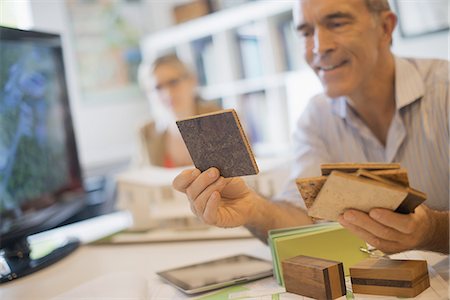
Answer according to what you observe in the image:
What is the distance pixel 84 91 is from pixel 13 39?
2365 mm

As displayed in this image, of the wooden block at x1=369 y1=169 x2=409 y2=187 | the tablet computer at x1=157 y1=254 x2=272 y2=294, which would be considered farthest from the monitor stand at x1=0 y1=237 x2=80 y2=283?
the wooden block at x1=369 y1=169 x2=409 y2=187

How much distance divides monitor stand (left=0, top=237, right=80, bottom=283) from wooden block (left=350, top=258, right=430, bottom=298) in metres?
0.80

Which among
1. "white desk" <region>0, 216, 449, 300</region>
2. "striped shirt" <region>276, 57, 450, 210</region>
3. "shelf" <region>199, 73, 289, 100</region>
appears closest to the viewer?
"white desk" <region>0, 216, 449, 300</region>

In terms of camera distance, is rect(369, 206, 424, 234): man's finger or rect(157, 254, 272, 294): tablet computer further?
rect(157, 254, 272, 294): tablet computer

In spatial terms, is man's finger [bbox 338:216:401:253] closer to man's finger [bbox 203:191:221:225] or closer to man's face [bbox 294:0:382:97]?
man's finger [bbox 203:191:221:225]

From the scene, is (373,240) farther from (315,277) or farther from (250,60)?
(250,60)

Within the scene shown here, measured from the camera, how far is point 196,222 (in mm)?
1490

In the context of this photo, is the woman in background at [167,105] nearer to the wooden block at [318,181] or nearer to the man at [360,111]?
the man at [360,111]

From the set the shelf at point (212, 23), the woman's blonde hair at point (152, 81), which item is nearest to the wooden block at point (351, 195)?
the woman's blonde hair at point (152, 81)

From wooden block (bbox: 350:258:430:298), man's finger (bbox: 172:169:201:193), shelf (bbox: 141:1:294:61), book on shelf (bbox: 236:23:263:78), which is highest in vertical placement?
shelf (bbox: 141:1:294:61)

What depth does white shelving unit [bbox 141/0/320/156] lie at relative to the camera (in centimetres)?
321

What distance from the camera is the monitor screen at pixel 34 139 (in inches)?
52.3

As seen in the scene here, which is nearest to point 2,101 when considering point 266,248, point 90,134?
point 266,248

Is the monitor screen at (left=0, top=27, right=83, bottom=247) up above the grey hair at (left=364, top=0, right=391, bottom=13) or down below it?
below
